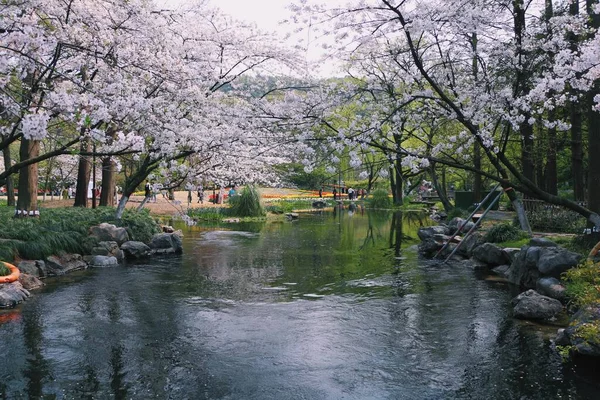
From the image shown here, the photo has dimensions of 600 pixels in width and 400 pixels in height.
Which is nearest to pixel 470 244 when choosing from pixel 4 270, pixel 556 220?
pixel 556 220

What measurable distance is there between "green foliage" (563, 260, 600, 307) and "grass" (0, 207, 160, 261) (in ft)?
37.7

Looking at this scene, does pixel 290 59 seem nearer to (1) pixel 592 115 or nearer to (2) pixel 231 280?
(2) pixel 231 280

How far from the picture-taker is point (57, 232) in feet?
44.8

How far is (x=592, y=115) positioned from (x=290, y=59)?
340 inches

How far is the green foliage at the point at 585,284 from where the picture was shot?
657cm

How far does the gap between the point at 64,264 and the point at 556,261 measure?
1138 centimetres

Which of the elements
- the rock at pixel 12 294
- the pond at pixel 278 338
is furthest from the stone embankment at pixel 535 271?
the rock at pixel 12 294

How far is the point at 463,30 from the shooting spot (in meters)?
9.68

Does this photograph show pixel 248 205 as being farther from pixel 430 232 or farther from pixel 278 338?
pixel 278 338

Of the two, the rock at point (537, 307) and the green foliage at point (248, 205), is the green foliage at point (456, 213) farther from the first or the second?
the rock at point (537, 307)

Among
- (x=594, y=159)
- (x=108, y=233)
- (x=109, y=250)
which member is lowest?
(x=109, y=250)

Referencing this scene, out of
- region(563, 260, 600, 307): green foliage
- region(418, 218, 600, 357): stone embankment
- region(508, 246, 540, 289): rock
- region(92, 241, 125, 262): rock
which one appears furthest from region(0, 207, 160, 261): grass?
region(563, 260, 600, 307): green foliage

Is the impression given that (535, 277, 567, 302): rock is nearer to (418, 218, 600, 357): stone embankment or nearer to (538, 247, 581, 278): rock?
(418, 218, 600, 357): stone embankment

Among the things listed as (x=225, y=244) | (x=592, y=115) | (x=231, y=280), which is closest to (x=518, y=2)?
(x=592, y=115)
